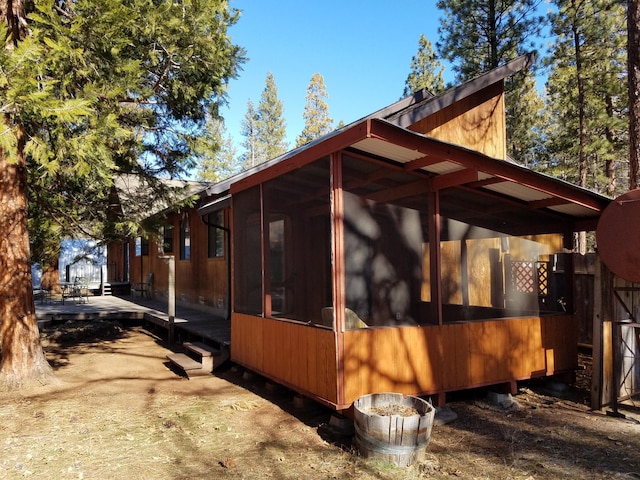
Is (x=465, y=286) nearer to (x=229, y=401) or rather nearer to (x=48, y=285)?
(x=229, y=401)

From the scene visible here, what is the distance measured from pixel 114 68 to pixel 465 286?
5.66 m

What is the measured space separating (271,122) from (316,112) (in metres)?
8.97

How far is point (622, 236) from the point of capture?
5.31 meters

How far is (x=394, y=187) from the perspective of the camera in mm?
5484

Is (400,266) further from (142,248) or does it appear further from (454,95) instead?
(142,248)

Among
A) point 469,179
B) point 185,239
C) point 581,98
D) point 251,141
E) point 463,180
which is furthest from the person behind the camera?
point 251,141

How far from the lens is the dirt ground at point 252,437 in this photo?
4.01 metres

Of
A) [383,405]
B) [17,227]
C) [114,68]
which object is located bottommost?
[383,405]

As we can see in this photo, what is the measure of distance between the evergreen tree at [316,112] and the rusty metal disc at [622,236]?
3238 centimetres

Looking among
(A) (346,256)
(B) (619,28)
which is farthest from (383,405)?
(B) (619,28)

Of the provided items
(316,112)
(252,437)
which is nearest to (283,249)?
(252,437)

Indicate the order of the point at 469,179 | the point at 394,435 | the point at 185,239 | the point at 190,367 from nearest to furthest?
the point at 394,435, the point at 469,179, the point at 190,367, the point at 185,239

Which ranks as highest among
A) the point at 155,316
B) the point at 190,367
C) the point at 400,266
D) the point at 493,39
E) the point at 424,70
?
the point at 424,70

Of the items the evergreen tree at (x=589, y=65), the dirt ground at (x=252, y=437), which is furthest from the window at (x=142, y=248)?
the evergreen tree at (x=589, y=65)
